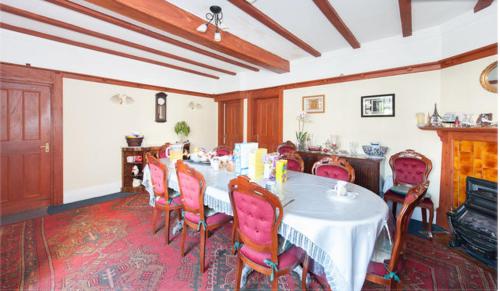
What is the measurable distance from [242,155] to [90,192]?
327 centimetres

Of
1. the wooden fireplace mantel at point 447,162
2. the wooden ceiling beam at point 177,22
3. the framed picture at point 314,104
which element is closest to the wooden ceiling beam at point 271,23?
the wooden ceiling beam at point 177,22

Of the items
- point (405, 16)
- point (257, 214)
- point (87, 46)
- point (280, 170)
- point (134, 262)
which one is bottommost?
point (134, 262)

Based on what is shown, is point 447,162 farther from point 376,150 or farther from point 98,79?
point 98,79

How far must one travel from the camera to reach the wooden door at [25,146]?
319 cm

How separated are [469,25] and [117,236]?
4705 millimetres

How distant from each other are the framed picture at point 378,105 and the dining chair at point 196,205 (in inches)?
107

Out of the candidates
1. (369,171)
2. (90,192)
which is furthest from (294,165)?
(90,192)

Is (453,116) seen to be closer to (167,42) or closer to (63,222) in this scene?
(167,42)

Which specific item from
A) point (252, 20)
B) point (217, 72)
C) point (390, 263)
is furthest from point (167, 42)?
point (390, 263)

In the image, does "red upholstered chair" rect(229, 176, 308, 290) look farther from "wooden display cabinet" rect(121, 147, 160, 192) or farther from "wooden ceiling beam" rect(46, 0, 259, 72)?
"wooden display cabinet" rect(121, 147, 160, 192)

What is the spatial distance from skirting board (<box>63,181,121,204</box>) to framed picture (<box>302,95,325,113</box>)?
3.86 m

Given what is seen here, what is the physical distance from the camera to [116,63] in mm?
4066

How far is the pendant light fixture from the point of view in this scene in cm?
242

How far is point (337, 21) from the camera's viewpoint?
263 cm
